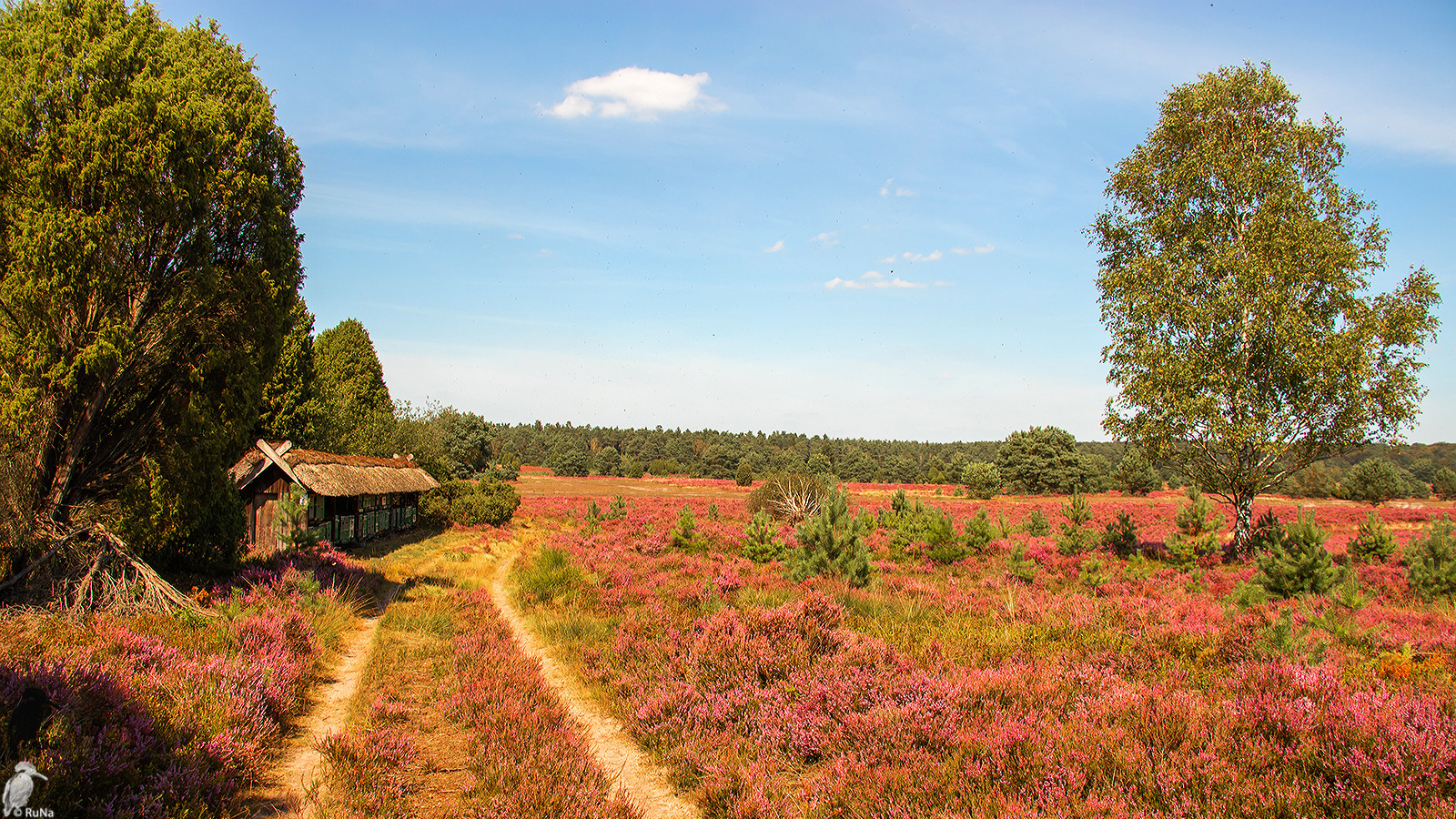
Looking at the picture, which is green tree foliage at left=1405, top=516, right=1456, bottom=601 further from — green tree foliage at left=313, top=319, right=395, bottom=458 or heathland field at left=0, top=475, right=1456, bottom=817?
green tree foliage at left=313, top=319, right=395, bottom=458

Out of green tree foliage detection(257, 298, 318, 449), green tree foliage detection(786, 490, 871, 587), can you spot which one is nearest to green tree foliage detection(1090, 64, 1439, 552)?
green tree foliage detection(786, 490, 871, 587)

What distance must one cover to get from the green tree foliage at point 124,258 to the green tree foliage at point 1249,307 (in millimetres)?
21429

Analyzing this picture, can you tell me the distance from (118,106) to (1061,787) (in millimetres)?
12303

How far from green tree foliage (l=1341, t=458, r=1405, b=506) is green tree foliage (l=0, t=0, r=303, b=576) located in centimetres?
6809

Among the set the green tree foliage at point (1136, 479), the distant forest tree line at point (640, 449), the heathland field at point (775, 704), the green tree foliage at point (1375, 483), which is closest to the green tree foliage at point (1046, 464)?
the distant forest tree line at point (640, 449)

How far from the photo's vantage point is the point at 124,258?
8258 millimetres

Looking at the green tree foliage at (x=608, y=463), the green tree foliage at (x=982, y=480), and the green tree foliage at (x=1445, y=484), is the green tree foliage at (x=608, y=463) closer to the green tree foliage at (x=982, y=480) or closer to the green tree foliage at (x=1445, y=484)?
the green tree foliage at (x=982, y=480)

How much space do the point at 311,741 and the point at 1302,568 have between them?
15583 millimetres

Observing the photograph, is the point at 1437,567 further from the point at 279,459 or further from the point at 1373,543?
the point at 279,459

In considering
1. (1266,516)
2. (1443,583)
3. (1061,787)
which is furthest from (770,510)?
(1061,787)

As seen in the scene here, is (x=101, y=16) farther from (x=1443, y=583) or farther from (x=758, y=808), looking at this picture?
(x=1443, y=583)

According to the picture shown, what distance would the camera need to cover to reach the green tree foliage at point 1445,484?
185ft

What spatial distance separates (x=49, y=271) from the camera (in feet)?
24.9

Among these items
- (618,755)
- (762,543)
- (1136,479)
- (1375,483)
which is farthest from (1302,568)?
(1136,479)
